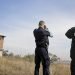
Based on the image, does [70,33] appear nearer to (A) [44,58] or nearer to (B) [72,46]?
(B) [72,46]

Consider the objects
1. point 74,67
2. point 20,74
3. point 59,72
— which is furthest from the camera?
point 59,72

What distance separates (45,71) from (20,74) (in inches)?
118

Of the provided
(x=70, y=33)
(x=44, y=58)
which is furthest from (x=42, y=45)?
(x=70, y=33)

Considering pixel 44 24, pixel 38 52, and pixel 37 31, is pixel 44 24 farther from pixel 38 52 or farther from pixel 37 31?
pixel 38 52

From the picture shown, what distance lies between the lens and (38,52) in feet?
31.8

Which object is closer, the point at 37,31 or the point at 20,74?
the point at 37,31

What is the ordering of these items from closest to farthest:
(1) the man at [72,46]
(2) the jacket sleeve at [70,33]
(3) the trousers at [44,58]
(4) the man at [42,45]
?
(1) the man at [72,46]
(2) the jacket sleeve at [70,33]
(3) the trousers at [44,58]
(4) the man at [42,45]

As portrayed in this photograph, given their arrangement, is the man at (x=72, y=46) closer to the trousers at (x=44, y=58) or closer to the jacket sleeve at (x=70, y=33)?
the jacket sleeve at (x=70, y=33)

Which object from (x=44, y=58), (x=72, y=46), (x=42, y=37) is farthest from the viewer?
(x=42, y=37)

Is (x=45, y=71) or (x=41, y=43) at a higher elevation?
(x=41, y=43)

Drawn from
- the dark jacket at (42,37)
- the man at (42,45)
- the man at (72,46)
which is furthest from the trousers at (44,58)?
the man at (72,46)

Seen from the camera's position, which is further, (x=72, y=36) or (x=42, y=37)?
(x=42, y=37)

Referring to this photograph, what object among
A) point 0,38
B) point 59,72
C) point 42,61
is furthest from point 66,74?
point 0,38

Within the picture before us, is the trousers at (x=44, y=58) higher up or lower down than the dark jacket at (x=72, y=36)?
lower down
